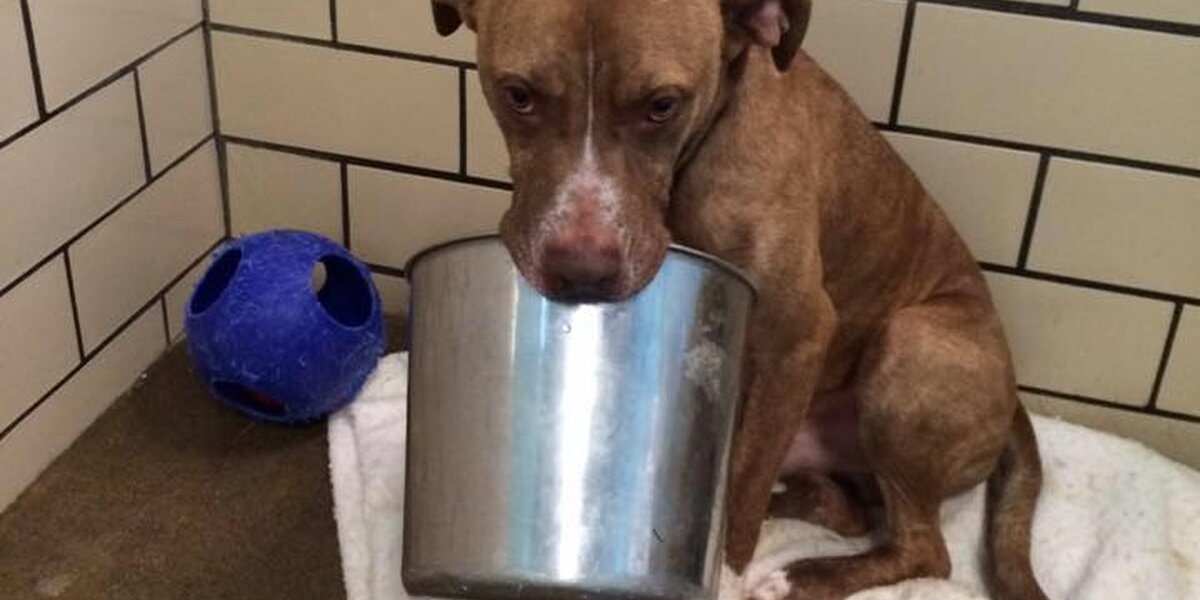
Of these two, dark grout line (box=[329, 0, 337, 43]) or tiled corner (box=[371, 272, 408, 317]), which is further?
tiled corner (box=[371, 272, 408, 317])

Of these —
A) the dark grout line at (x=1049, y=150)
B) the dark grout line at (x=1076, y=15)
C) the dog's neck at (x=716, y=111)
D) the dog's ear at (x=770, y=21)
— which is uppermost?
the dog's ear at (x=770, y=21)

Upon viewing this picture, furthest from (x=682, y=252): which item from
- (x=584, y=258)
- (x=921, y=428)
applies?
(x=921, y=428)

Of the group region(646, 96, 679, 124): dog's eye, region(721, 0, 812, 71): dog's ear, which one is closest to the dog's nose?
region(646, 96, 679, 124): dog's eye

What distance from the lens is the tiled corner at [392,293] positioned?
219 centimetres

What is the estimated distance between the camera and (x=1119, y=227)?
6.13 ft

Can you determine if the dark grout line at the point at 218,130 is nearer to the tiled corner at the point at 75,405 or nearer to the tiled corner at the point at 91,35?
the tiled corner at the point at 91,35

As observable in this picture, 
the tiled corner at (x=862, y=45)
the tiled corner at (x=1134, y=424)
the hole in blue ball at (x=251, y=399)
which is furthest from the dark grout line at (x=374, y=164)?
the tiled corner at (x=1134, y=424)

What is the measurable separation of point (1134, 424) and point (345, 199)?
1.13 m

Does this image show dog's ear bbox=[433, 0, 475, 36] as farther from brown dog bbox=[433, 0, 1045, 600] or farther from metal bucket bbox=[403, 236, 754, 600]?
metal bucket bbox=[403, 236, 754, 600]

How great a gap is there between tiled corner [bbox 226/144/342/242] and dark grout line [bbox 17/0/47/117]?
16.5 inches

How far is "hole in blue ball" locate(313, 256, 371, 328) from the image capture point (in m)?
1.93

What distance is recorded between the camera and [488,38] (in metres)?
1.40

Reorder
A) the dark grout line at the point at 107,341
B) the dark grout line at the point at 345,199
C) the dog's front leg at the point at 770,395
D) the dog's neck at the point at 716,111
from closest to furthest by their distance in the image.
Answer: the dog's neck at the point at 716,111, the dog's front leg at the point at 770,395, the dark grout line at the point at 107,341, the dark grout line at the point at 345,199

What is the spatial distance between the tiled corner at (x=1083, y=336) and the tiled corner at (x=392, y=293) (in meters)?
0.83
